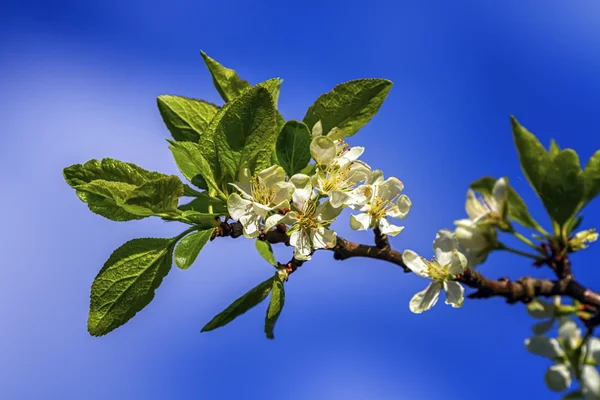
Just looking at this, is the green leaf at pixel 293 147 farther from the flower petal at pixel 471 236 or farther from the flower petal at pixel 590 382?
the flower petal at pixel 590 382

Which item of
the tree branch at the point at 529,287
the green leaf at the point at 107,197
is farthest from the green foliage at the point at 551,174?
the green leaf at the point at 107,197

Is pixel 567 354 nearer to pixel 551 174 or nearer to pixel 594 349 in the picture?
pixel 594 349

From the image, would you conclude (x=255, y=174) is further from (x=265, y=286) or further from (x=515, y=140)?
(x=515, y=140)

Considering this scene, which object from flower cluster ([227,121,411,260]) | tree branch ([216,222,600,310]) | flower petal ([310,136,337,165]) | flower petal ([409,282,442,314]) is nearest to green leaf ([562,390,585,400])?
tree branch ([216,222,600,310])

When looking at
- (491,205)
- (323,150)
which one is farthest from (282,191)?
(491,205)

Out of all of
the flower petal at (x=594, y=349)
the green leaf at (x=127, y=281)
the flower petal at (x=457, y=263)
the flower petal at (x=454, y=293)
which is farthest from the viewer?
the green leaf at (x=127, y=281)

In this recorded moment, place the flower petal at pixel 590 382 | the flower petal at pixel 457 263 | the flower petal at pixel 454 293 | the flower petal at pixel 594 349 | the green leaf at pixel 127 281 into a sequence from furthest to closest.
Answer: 1. the green leaf at pixel 127 281
2. the flower petal at pixel 454 293
3. the flower petal at pixel 457 263
4. the flower petal at pixel 594 349
5. the flower petal at pixel 590 382

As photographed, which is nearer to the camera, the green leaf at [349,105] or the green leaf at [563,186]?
the green leaf at [563,186]

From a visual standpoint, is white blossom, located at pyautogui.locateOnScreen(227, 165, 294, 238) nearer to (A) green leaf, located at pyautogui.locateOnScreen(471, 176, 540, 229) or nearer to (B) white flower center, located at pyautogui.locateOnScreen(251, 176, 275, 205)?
(B) white flower center, located at pyautogui.locateOnScreen(251, 176, 275, 205)
